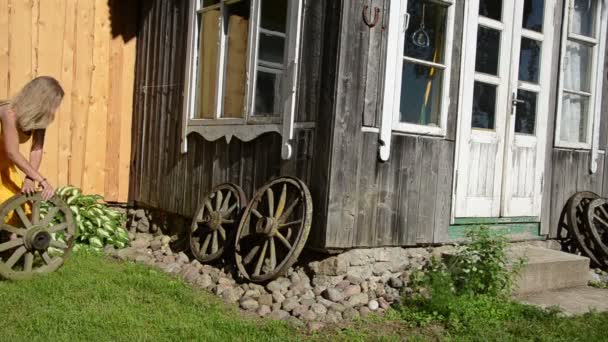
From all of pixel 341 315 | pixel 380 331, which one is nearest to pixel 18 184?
pixel 341 315

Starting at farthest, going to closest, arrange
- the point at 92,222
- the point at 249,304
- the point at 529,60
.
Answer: the point at 92,222 < the point at 529,60 < the point at 249,304

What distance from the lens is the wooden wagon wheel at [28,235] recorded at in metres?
4.80

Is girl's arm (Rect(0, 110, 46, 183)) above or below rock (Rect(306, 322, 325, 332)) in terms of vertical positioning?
above

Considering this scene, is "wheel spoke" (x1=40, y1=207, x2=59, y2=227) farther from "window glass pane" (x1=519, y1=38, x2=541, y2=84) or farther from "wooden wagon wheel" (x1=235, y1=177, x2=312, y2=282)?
"window glass pane" (x1=519, y1=38, x2=541, y2=84)

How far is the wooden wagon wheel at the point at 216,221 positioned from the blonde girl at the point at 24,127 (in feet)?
4.94

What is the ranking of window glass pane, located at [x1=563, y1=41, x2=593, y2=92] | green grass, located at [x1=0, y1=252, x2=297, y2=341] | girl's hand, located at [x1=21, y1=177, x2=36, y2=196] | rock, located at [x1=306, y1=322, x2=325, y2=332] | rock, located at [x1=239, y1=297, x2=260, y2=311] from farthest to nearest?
window glass pane, located at [x1=563, y1=41, x2=593, y2=92] < girl's hand, located at [x1=21, y1=177, x2=36, y2=196] < rock, located at [x1=239, y1=297, x2=260, y2=311] < rock, located at [x1=306, y1=322, x2=325, y2=332] < green grass, located at [x1=0, y1=252, x2=297, y2=341]

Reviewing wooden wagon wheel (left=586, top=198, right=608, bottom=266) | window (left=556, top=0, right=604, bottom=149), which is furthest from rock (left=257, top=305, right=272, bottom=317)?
window (left=556, top=0, right=604, bottom=149)

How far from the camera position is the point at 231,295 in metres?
4.93

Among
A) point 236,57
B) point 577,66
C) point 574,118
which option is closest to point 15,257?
point 236,57

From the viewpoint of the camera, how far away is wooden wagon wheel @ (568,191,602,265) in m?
6.50

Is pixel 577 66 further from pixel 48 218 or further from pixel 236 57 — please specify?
pixel 48 218

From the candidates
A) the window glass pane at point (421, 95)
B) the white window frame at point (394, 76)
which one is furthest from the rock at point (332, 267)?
the window glass pane at point (421, 95)

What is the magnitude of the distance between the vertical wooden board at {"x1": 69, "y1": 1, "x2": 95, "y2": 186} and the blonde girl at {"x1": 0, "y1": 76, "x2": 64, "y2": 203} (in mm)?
2108

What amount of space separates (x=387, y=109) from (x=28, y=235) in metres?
3.04
